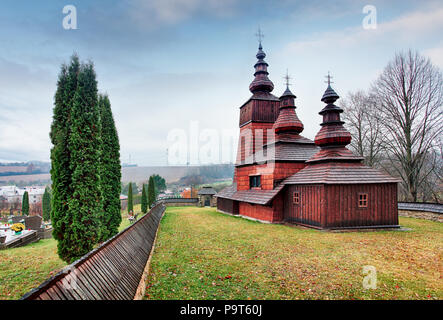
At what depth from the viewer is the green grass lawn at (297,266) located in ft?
18.0

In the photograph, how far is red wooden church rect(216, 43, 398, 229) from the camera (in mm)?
12719

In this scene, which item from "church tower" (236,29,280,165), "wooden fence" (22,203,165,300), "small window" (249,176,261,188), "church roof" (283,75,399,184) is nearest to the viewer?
"wooden fence" (22,203,165,300)

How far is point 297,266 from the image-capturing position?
7.23 meters

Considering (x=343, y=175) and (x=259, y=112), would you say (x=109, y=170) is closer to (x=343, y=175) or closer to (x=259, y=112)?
(x=259, y=112)

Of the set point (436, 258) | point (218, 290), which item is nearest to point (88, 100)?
point (218, 290)

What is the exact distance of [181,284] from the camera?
6070mm

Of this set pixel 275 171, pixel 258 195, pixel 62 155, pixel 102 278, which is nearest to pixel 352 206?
pixel 275 171

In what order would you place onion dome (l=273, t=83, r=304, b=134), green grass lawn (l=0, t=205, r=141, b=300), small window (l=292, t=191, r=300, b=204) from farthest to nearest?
onion dome (l=273, t=83, r=304, b=134) → small window (l=292, t=191, r=300, b=204) → green grass lawn (l=0, t=205, r=141, b=300)

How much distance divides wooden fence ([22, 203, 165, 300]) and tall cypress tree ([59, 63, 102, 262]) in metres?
3.26

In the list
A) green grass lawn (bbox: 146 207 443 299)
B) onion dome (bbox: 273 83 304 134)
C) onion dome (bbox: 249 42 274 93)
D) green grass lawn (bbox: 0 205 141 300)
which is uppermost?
onion dome (bbox: 249 42 274 93)

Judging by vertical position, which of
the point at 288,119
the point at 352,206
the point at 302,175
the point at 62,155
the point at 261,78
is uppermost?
the point at 261,78

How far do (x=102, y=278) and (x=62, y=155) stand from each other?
6.77 m

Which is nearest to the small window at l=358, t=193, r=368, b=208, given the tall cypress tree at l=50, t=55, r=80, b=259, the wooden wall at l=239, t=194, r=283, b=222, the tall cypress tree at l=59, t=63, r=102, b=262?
the wooden wall at l=239, t=194, r=283, b=222

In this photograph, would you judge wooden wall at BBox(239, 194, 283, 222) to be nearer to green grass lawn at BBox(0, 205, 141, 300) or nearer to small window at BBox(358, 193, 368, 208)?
small window at BBox(358, 193, 368, 208)
